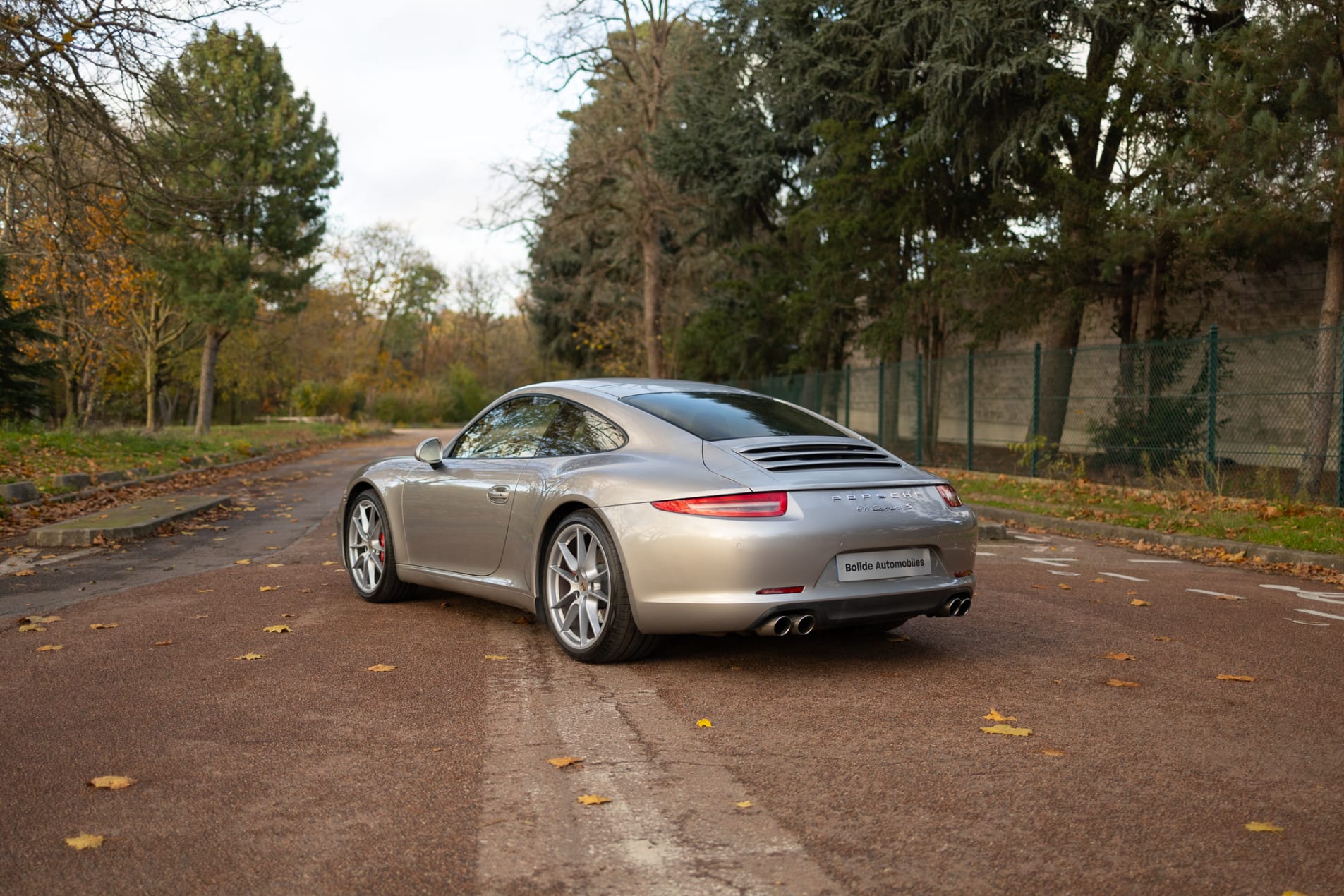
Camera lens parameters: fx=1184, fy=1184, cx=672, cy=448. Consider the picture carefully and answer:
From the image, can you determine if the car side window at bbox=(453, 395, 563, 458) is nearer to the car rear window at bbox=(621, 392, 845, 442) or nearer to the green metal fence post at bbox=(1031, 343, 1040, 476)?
the car rear window at bbox=(621, 392, 845, 442)

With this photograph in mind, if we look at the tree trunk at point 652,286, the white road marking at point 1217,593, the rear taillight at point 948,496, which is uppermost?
the tree trunk at point 652,286

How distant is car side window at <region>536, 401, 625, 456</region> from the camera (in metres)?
6.21

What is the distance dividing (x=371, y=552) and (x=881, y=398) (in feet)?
56.4

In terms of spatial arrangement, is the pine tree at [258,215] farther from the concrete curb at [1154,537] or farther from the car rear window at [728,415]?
the car rear window at [728,415]

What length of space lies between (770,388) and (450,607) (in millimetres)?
25594

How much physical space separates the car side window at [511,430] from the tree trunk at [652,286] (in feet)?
92.8

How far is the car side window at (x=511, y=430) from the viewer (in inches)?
266

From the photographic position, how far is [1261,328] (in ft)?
68.5

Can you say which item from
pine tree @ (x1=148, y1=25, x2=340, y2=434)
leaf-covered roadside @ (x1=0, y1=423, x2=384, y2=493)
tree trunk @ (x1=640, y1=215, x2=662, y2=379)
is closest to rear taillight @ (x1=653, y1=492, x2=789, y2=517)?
leaf-covered roadside @ (x1=0, y1=423, x2=384, y2=493)

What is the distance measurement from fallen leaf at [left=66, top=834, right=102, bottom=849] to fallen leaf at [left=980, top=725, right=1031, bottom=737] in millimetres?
3133

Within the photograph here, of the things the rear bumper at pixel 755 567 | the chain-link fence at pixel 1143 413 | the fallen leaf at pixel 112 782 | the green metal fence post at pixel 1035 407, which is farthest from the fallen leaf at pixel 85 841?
the green metal fence post at pixel 1035 407

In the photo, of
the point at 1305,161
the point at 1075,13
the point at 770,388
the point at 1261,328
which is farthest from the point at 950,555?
the point at 770,388

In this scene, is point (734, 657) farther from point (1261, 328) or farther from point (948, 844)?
point (1261, 328)

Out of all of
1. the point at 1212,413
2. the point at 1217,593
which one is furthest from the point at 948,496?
the point at 1212,413
